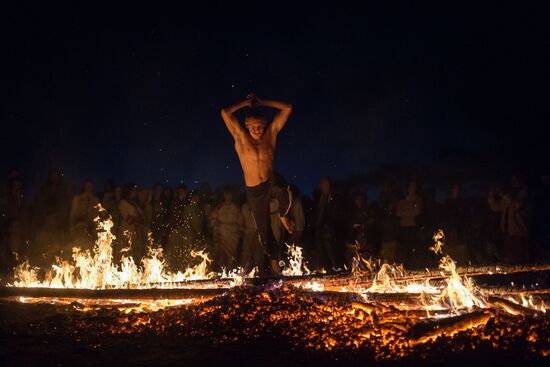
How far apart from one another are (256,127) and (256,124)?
4 cm

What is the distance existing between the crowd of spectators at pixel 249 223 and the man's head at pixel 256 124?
2.79 m

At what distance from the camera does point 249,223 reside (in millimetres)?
10516

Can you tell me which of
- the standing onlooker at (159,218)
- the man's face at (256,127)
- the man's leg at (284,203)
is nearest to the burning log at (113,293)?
the man's leg at (284,203)

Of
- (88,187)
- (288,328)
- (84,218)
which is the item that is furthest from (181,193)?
(288,328)

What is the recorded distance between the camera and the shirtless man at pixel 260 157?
6.90 metres

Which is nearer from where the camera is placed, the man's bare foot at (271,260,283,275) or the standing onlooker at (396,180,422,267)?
the man's bare foot at (271,260,283,275)

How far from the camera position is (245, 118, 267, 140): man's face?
6895 millimetres

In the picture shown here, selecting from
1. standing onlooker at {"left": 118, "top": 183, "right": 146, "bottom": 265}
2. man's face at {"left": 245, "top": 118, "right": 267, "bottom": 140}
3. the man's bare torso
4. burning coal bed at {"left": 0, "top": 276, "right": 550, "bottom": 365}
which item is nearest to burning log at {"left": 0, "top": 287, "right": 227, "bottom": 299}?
burning coal bed at {"left": 0, "top": 276, "right": 550, "bottom": 365}

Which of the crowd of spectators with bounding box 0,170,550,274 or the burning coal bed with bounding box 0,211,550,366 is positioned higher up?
the crowd of spectators with bounding box 0,170,550,274

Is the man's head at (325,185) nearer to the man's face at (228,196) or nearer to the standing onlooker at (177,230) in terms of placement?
the man's face at (228,196)

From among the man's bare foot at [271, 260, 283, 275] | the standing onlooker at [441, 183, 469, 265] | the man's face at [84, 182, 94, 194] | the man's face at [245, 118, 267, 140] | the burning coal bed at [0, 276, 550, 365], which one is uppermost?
the man's face at [245, 118, 267, 140]

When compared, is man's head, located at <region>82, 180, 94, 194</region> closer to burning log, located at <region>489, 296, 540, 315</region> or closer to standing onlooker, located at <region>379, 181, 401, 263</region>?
standing onlooker, located at <region>379, 181, 401, 263</region>

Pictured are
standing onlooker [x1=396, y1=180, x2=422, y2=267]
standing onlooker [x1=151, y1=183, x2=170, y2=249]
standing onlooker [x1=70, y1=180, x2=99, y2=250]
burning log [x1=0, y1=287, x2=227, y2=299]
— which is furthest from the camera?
standing onlooker [x1=151, y1=183, x2=170, y2=249]

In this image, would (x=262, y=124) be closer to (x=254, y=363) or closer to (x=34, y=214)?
(x=254, y=363)
